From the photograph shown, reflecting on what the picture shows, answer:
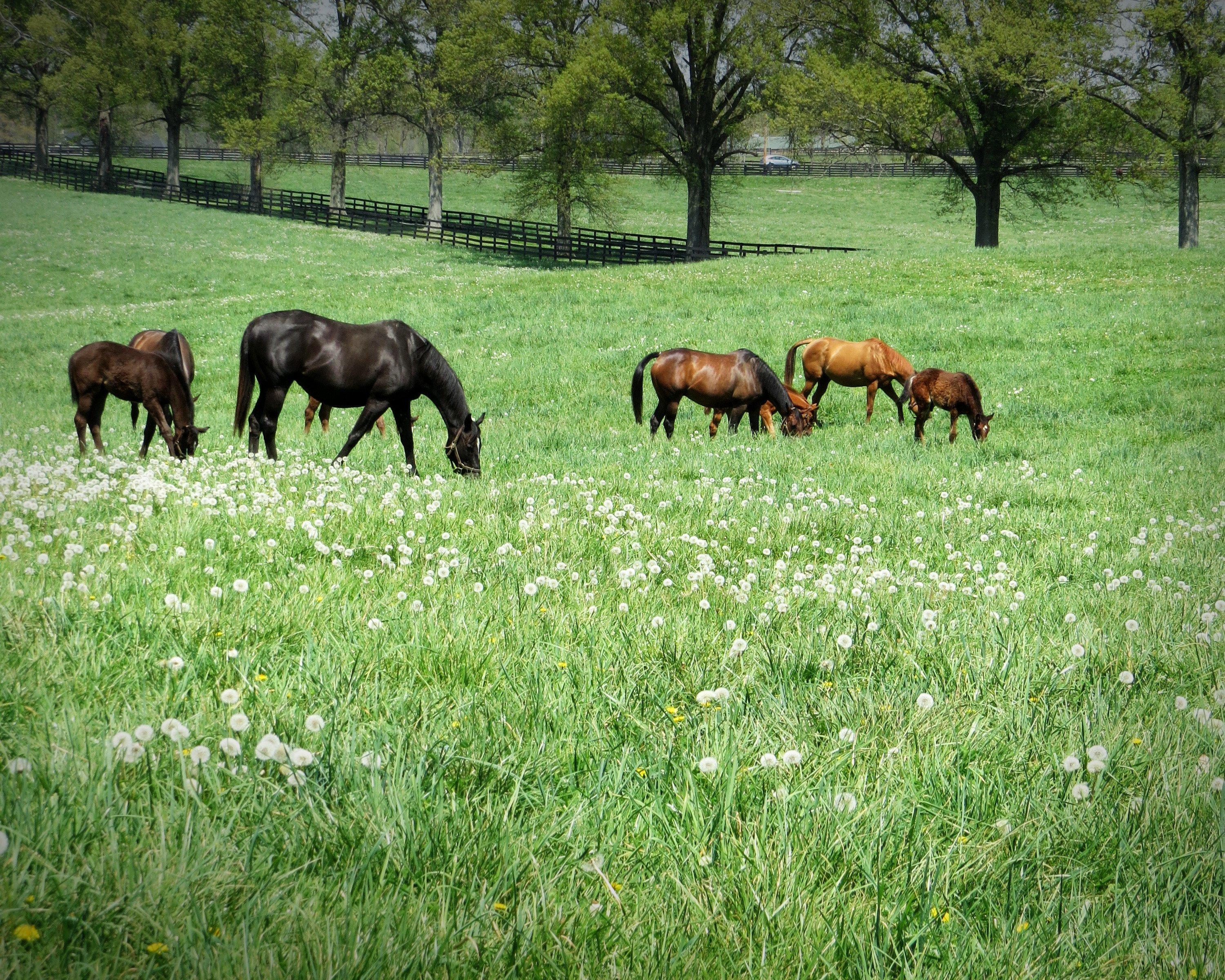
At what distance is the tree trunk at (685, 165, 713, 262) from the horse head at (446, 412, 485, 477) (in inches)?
1410

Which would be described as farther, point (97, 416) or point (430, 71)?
point (430, 71)

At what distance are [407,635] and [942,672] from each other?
7.13ft

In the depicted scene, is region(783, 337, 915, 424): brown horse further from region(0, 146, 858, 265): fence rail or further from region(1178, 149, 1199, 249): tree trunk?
region(0, 146, 858, 265): fence rail

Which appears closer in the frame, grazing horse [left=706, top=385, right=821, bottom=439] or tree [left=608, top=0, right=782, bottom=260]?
grazing horse [left=706, top=385, right=821, bottom=439]

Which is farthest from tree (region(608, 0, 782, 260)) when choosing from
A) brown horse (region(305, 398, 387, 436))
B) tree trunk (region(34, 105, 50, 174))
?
tree trunk (region(34, 105, 50, 174))

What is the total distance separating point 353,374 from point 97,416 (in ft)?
12.2

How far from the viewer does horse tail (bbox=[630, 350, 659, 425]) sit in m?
13.8

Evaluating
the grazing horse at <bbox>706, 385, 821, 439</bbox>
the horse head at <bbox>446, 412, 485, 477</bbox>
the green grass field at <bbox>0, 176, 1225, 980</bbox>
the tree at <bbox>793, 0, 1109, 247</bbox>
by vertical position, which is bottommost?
the green grass field at <bbox>0, 176, 1225, 980</bbox>

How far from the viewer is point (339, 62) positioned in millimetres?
A: 50906

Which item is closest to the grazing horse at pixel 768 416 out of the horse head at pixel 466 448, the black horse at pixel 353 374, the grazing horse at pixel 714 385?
the grazing horse at pixel 714 385

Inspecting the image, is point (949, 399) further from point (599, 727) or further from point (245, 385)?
point (599, 727)

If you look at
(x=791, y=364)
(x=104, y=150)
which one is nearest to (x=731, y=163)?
(x=104, y=150)

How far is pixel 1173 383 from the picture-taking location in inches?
674

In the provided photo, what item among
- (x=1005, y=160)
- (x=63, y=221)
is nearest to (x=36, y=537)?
(x=1005, y=160)
